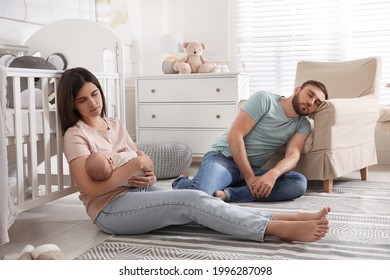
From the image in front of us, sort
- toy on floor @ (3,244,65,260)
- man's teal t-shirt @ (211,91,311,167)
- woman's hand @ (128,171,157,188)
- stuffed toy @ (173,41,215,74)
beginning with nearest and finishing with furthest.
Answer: toy on floor @ (3,244,65,260) → woman's hand @ (128,171,157,188) → man's teal t-shirt @ (211,91,311,167) → stuffed toy @ (173,41,215,74)

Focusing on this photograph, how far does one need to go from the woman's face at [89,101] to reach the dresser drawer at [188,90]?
1.69m

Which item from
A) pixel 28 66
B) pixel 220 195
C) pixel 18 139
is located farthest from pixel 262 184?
pixel 28 66

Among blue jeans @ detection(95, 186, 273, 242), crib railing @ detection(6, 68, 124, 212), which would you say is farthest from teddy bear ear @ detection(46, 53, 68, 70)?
blue jeans @ detection(95, 186, 273, 242)

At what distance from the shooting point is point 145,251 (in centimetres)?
167

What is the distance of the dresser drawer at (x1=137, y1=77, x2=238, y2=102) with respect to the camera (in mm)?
3512

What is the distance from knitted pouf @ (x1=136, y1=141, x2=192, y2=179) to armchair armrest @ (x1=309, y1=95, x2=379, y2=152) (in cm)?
87

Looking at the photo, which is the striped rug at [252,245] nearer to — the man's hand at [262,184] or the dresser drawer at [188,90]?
the man's hand at [262,184]

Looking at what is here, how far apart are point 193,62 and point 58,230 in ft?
6.62

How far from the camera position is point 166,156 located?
312cm

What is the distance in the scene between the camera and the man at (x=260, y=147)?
2.33 metres

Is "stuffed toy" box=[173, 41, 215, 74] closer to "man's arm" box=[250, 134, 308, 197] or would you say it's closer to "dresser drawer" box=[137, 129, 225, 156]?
"dresser drawer" box=[137, 129, 225, 156]

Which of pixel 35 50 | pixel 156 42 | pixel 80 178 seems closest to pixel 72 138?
pixel 80 178

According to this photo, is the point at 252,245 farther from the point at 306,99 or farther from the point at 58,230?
the point at 306,99

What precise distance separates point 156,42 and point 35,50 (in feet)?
4.94
